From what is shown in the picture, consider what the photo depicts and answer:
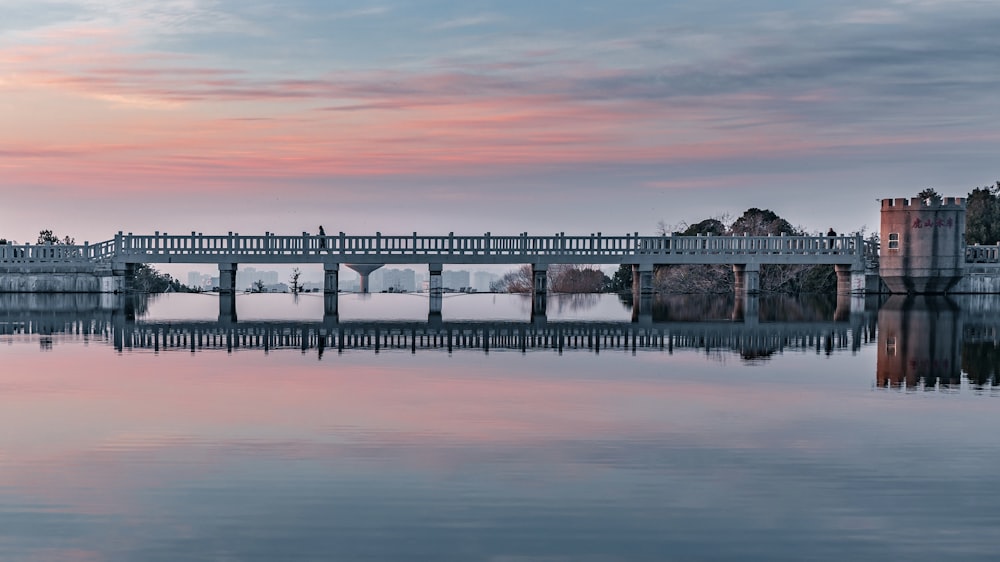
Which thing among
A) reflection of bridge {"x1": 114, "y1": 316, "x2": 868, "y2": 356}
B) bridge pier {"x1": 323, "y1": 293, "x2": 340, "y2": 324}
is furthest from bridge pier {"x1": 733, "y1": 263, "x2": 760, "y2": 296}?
reflection of bridge {"x1": 114, "y1": 316, "x2": 868, "y2": 356}

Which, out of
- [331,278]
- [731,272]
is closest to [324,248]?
→ [331,278]

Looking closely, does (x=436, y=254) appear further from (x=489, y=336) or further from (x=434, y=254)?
(x=489, y=336)

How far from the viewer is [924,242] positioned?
199 feet

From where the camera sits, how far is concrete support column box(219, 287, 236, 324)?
39.8 meters

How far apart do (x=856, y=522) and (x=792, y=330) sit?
25.4 m

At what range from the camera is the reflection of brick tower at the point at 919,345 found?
823 inches

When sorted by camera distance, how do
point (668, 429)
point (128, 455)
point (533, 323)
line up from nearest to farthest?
point (128, 455), point (668, 429), point (533, 323)

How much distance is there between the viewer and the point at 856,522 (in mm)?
9562

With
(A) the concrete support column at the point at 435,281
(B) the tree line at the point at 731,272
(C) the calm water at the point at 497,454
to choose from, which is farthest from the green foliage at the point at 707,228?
(C) the calm water at the point at 497,454

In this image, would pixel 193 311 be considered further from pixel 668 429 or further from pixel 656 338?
pixel 668 429

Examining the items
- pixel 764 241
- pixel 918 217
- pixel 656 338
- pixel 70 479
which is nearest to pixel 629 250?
pixel 764 241

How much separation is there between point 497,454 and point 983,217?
7803 cm

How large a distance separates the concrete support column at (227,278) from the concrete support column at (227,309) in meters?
0.33

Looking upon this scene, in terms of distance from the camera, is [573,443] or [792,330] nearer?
[573,443]
